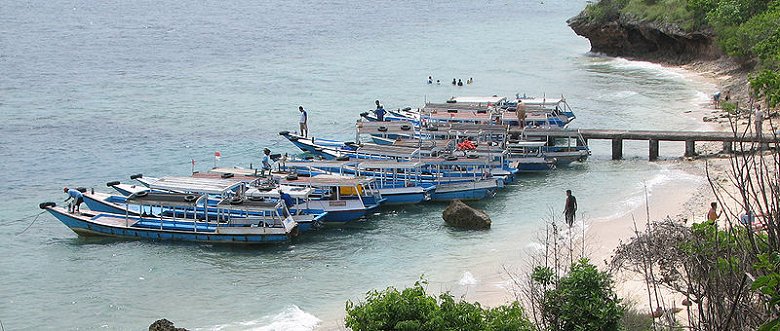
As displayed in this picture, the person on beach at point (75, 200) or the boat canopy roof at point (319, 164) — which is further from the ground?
the boat canopy roof at point (319, 164)

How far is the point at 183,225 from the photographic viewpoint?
37.8 meters

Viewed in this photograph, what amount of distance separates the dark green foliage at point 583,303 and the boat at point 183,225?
1778cm

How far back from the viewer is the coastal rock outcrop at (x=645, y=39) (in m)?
78.1

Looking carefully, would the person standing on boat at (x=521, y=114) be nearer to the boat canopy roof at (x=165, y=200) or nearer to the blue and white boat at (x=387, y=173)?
the blue and white boat at (x=387, y=173)

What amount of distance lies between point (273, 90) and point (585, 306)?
5841cm

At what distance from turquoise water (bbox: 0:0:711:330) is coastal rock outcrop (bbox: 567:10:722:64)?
2.12 m

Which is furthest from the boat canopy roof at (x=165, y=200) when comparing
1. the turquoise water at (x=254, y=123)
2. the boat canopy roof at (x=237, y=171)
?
the boat canopy roof at (x=237, y=171)

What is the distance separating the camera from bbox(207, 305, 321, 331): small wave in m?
28.9

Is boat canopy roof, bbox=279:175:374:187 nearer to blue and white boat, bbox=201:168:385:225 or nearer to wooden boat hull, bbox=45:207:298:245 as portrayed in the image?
blue and white boat, bbox=201:168:385:225

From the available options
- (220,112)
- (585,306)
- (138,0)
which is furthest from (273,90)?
(138,0)

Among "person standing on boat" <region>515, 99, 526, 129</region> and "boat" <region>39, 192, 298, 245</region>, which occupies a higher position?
"person standing on boat" <region>515, 99, 526, 129</region>

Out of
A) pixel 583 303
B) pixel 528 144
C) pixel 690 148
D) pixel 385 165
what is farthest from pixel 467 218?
pixel 583 303

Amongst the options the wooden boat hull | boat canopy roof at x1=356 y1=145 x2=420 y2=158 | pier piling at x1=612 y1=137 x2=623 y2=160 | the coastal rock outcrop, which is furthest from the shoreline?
the coastal rock outcrop

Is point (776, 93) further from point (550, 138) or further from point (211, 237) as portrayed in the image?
point (211, 237)
